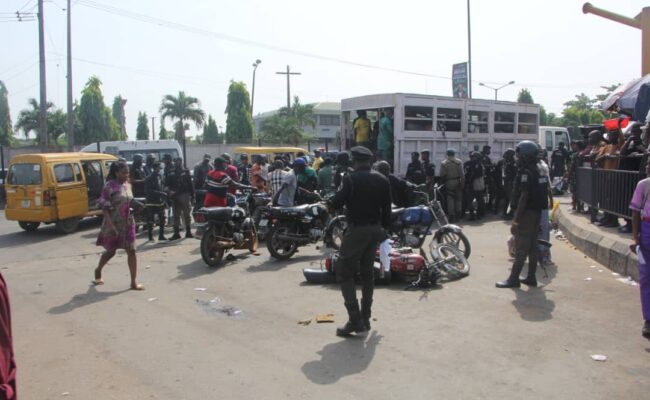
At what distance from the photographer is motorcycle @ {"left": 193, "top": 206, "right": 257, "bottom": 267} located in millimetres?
8633

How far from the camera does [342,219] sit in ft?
30.0

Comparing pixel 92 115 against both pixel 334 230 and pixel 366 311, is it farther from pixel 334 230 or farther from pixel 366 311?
pixel 366 311

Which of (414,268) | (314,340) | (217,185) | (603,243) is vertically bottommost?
(314,340)

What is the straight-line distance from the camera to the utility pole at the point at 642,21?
14281 millimetres

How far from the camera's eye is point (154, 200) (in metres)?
11.7

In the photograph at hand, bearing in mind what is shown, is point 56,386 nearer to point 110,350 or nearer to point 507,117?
point 110,350

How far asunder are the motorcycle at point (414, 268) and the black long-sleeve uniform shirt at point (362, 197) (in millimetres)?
1842

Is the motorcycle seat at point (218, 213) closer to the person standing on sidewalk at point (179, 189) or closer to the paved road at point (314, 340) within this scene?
the paved road at point (314, 340)

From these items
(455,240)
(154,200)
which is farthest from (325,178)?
(455,240)

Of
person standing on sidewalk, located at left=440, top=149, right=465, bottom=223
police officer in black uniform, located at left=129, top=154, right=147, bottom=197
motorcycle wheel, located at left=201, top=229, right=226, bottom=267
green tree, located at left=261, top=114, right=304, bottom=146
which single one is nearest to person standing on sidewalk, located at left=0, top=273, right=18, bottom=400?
motorcycle wheel, located at left=201, top=229, right=226, bottom=267

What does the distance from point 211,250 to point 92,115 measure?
39723mm

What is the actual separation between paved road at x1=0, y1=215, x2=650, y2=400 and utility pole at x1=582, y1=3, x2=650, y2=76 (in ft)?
29.3

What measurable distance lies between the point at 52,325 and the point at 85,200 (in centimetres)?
801

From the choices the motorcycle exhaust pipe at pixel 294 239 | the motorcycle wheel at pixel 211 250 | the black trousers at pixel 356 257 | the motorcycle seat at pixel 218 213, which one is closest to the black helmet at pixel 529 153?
the black trousers at pixel 356 257
